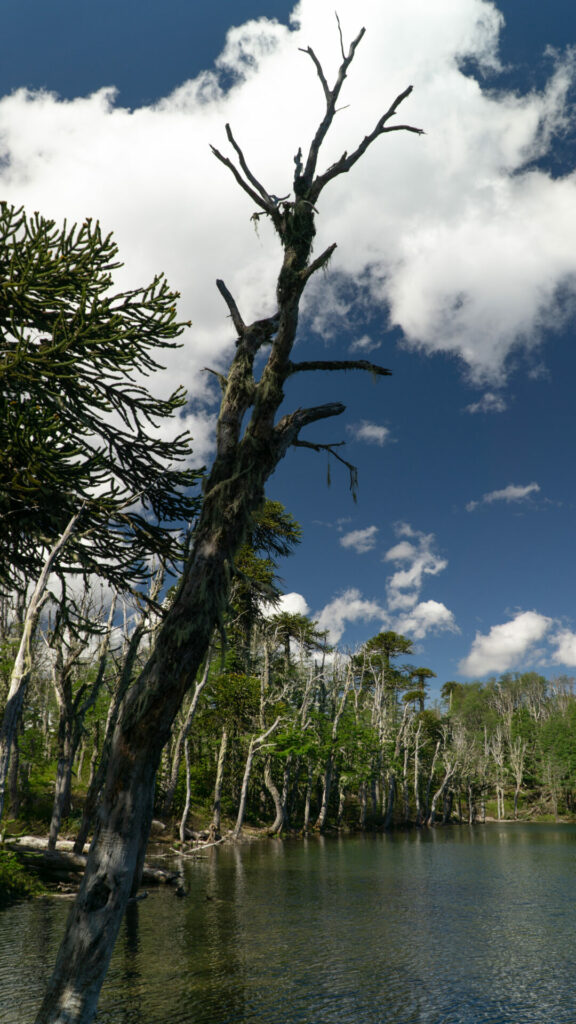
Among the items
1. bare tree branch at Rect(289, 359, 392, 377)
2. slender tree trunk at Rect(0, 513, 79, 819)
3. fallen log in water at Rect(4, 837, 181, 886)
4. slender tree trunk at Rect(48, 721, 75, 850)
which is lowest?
fallen log in water at Rect(4, 837, 181, 886)

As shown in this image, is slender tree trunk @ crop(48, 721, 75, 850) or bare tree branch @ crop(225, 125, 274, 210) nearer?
bare tree branch @ crop(225, 125, 274, 210)

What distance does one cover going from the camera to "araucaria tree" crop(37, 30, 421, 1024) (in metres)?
5.56

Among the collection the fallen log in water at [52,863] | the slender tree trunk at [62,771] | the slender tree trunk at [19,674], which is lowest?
the fallen log in water at [52,863]

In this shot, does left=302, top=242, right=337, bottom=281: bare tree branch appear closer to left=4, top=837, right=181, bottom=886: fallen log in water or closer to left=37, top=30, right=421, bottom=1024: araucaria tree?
left=37, top=30, right=421, bottom=1024: araucaria tree

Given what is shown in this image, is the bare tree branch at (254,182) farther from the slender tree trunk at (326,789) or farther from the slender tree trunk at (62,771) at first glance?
the slender tree trunk at (326,789)

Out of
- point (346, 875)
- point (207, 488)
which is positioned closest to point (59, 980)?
point (207, 488)

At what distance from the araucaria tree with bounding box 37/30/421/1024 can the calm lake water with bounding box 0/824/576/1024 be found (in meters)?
5.89

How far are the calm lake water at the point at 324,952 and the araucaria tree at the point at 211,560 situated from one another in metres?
5.89

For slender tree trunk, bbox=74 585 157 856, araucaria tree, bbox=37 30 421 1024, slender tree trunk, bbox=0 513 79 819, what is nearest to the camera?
araucaria tree, bbox=37 30 421 1024

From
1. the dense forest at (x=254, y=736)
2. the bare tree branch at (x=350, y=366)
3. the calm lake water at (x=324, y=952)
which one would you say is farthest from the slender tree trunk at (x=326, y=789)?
the bare tree branch at (x=350, y=366)

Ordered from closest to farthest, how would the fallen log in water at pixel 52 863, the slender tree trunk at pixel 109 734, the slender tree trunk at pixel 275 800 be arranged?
1. the slender tree trunk at pixel 109 734
2. the fallen log in water at pixel 52 863
3. the slender tree trunk at pixel 275 800

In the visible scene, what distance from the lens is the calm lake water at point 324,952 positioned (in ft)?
35.4

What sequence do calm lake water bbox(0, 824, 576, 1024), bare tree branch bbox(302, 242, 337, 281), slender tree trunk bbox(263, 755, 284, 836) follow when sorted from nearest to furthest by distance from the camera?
bare tree branch bbox(302, 242, 337, 281) < calm lake water bbox(0, 824, 576, 1024) < slender tree trunk bbox(263, 755, 284, 836)

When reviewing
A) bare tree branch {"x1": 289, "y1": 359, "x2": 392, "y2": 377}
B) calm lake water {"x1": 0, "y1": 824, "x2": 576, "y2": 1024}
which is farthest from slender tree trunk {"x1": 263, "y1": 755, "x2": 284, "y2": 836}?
bare tree branch {"x1": 289, "y1": 359, "x2": 392, "y2": 377}
